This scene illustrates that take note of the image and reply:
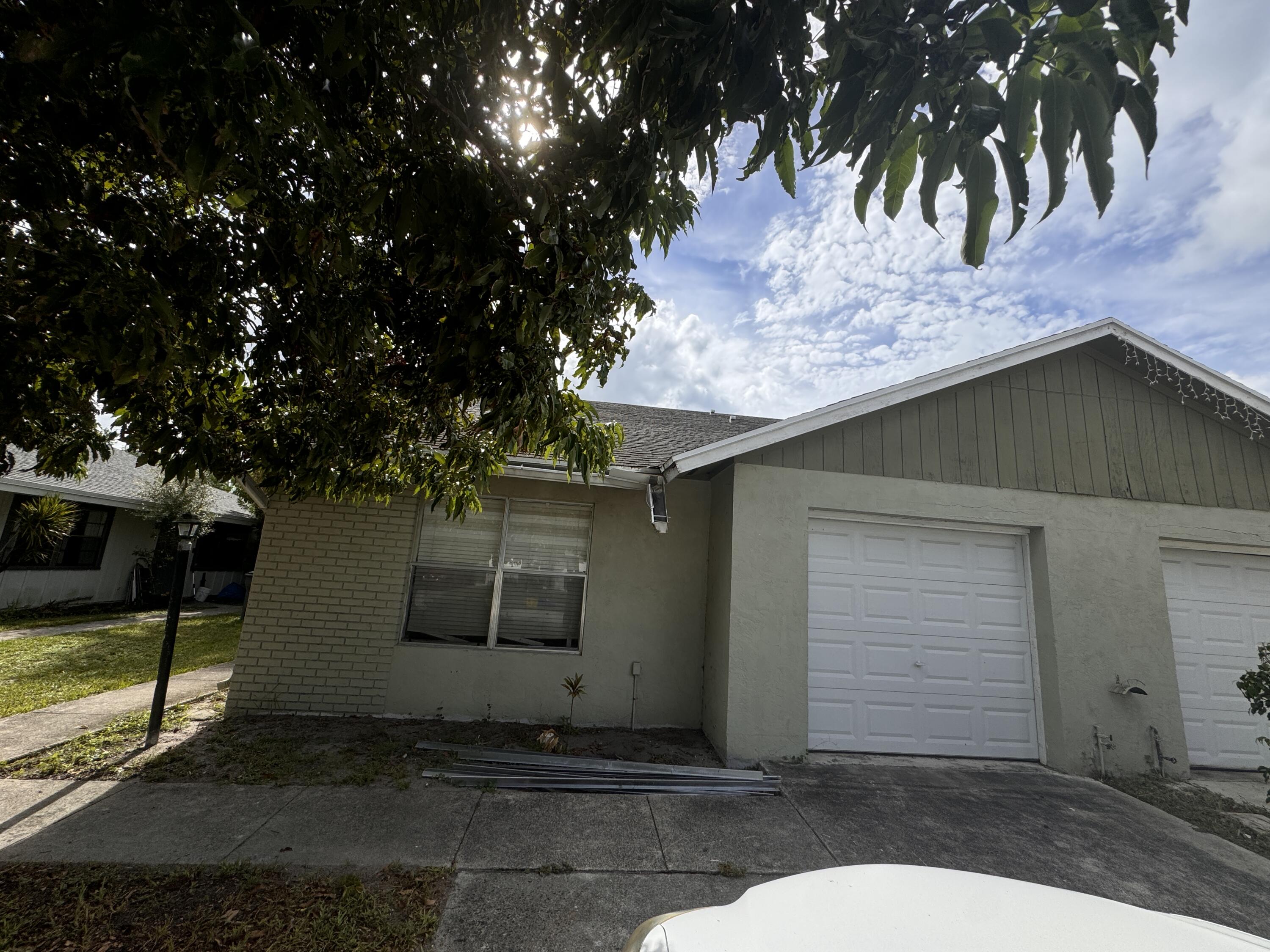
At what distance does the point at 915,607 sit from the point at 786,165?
17.6ft

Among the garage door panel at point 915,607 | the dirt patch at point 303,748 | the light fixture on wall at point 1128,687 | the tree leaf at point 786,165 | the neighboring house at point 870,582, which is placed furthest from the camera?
the garage door panel at point 915,607

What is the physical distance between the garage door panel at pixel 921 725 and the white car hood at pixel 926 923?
4106 millimetres

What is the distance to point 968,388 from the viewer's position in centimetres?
604

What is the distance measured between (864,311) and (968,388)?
2545 millimetres

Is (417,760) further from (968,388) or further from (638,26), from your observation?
(968,388)

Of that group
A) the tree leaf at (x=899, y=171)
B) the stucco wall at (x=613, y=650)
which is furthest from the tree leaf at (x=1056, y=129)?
the stucco wall at (x=613, y=650)

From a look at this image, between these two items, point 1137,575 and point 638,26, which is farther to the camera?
point 1137,575

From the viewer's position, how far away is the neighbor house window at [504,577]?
6391 millimetres

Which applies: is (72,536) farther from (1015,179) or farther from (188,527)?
(1015,179)

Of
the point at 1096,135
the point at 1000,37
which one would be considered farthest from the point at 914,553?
the point at 1000,37

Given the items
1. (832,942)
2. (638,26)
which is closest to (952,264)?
(638,26)

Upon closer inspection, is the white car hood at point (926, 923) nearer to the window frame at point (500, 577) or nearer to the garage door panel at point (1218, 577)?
the window frame at point (500, 577)

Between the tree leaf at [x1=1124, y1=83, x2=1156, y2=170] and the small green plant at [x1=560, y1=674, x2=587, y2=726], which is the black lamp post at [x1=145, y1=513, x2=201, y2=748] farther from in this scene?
the tree leaf at [x1=1124, y1=83, x2=1156, y2=170]

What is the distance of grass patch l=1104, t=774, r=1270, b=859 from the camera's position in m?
4.27
